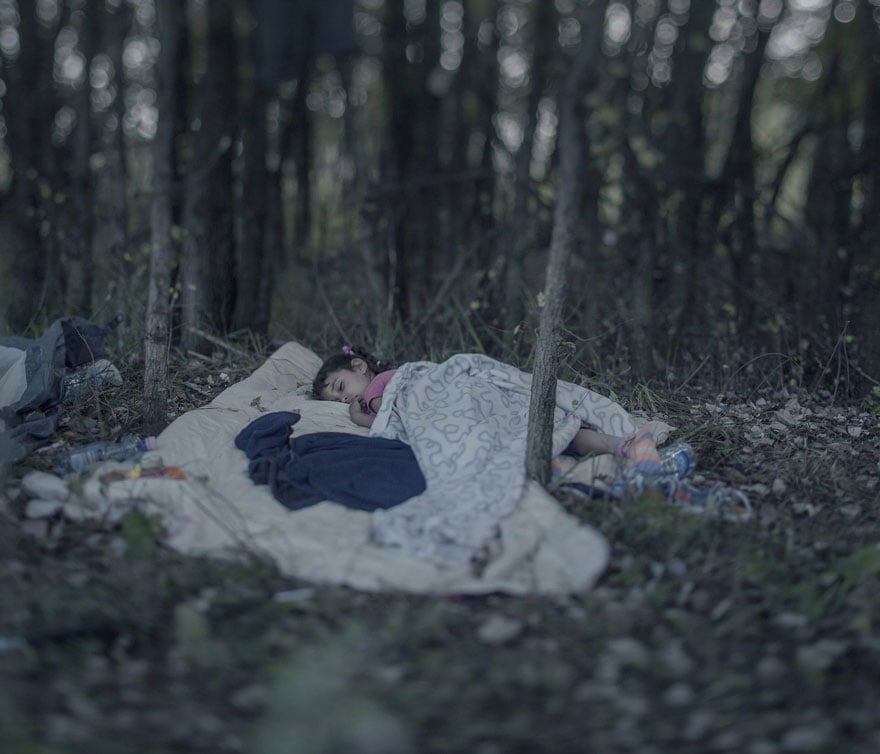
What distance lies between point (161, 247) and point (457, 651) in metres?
3.41

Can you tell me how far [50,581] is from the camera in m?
3.08

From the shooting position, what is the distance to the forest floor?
91.3 inches

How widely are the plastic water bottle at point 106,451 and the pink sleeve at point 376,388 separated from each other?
3.60 ft

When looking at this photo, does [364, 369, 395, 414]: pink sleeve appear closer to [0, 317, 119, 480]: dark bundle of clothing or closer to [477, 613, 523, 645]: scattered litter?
[0, 317, 119, 480]: dark bundle of clothing

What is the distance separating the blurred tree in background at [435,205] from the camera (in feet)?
21.8

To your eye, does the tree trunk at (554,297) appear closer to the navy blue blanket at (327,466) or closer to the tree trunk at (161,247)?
the navy blue blanket at (327,466)

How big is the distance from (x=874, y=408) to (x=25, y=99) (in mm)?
7723

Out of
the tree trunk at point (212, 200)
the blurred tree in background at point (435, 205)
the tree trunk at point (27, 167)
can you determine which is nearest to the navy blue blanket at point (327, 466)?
the blurred tree in background at point (435, 205)

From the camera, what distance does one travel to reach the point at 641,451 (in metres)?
4.17

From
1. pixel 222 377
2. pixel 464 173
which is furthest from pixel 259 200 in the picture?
pixel 222 377

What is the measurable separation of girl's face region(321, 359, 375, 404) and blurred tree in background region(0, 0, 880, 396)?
3.56ft

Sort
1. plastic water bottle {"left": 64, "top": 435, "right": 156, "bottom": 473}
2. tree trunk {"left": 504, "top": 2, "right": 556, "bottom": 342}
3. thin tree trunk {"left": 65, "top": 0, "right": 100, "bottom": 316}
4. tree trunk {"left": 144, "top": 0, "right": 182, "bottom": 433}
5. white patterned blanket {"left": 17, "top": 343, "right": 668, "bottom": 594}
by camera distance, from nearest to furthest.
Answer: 1. white patterned blanket {"left": 17, "top": 343, "right": 668, "bottom": 594}
2. plastic water bottle {"left": 64, "top": 435, "right": 156, "bottom": 473}
3. tree trunk {"left": 144, "top": 0, "right": 182, "bottom": 433}
4. tree trunk {"left": 504, "top": 2, "right": 556, "bottom": 342}
5. thin tree trunk {"left": 65, "top": 0, "right": 100, "bottom": 316}

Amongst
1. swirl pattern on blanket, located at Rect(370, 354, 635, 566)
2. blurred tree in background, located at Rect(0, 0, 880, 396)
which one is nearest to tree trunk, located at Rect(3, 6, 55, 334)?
blurred tree in background, located at Rect(0, 0, 880, 396)

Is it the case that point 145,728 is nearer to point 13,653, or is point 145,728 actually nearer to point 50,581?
point 13,653
